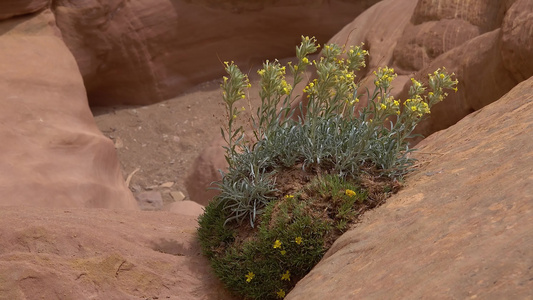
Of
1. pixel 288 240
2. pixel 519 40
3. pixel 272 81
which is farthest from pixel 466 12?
pixel 288 240

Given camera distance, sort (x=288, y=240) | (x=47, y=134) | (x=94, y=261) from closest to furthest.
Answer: (x=288, y=240) → (x=94, y=261) → (x=47, y=134)

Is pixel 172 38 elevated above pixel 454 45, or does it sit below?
below

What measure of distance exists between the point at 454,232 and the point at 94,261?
1965 millimetres

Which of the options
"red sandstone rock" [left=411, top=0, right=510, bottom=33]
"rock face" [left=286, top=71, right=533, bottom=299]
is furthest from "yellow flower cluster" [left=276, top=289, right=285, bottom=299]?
"red sandstone rock" [left=411, top=0, right=510, bottom=33]

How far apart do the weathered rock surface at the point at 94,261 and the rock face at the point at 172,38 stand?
20.5ft

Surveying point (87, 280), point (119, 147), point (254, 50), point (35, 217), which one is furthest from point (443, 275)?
point (254, 50)

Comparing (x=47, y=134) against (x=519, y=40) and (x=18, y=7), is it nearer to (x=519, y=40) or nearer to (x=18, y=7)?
(x=18, y=7)

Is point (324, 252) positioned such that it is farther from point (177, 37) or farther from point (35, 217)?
point (177, 37)

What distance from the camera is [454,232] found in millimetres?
2688

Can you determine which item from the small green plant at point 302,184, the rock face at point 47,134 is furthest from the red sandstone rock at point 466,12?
the rock face at point 47,134

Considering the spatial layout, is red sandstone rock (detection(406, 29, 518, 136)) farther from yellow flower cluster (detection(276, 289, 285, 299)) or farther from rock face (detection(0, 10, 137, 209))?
rock face (detection(0, 10, 137, 209))

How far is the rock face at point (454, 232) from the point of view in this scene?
89.1 inches

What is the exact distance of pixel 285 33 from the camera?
36.9 feet

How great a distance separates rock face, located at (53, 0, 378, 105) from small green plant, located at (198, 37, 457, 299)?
22.1 ft
